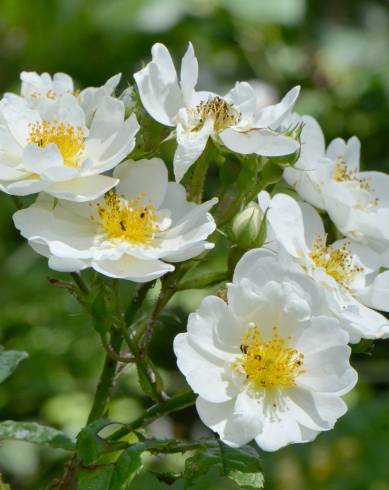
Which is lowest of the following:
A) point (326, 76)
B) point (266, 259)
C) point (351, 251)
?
point (326, 76)

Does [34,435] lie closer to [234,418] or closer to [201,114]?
[234,418]

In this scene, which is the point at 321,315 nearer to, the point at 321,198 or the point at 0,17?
the point at 321,198

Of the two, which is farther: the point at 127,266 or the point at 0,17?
the point at 0,17

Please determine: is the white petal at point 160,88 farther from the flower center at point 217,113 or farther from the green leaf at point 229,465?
the green leaf at point 229,465

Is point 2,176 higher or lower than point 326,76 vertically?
higher

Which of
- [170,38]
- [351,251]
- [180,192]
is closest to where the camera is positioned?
[180,192]

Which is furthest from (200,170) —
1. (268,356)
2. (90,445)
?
(90,445)

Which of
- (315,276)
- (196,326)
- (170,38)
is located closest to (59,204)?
(196,326)

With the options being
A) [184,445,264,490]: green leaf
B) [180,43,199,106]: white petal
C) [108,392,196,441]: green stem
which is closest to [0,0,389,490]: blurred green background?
[108,392,196,441]: green stem
